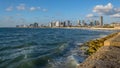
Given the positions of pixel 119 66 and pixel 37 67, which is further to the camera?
pixel 37 67

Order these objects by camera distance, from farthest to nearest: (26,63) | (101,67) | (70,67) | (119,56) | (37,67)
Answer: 1. (26,63)
2. (37,67)
3. (70,67)
4. (119,56)
5. (101,67)

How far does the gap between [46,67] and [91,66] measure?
6849 millimetres

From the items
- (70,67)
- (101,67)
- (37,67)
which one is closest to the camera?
(101,67)

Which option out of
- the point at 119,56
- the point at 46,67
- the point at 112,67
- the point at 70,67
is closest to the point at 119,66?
the point at 112,67

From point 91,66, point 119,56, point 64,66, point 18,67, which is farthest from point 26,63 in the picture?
point 91,66

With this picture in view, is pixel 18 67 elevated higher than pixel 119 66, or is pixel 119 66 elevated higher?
pixel 119 66

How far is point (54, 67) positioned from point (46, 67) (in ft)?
2.13

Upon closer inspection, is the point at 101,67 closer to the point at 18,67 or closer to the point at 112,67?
the point at 112,67

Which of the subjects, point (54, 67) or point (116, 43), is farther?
point (116, 43)

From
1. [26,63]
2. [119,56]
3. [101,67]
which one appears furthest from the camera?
[26,63]

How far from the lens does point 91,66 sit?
28.9 feet

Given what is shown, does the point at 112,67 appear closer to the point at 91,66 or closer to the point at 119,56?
the point at 91,66

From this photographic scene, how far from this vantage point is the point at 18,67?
51.6ft

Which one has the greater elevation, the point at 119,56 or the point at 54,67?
the point at 119,56
